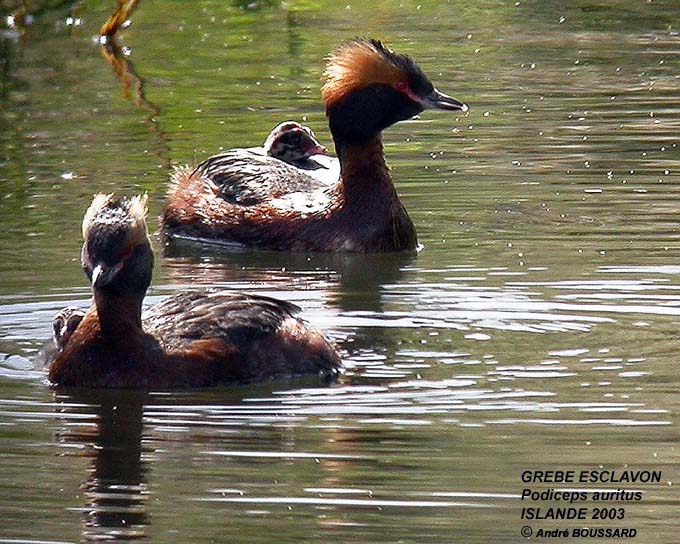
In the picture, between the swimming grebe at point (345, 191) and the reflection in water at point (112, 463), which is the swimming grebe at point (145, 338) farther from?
the swimming grebe at point (345, 191)

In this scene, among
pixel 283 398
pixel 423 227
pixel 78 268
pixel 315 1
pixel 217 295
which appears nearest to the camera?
pixel 283 398

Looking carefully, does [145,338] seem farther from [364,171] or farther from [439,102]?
[439,102]

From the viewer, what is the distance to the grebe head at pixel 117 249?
993 cm

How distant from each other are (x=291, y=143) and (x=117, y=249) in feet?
18.5

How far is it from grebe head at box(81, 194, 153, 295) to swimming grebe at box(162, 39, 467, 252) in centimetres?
363

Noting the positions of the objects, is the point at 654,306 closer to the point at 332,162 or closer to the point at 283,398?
the point at 283,398

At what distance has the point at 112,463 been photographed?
8891 mm

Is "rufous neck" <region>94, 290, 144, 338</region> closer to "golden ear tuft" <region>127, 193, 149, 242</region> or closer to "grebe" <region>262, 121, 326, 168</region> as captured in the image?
"golden ear tuft" <region>127, 193, 149, 242</region>

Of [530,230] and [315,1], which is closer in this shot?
[530,230]

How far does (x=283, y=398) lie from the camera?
9781mm

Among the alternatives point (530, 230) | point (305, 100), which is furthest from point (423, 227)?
point (305, 100)

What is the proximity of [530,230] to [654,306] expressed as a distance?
2.45 metres

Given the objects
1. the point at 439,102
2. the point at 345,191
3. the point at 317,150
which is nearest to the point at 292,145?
the point at 317,150

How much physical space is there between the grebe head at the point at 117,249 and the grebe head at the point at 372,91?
414 centimetres
